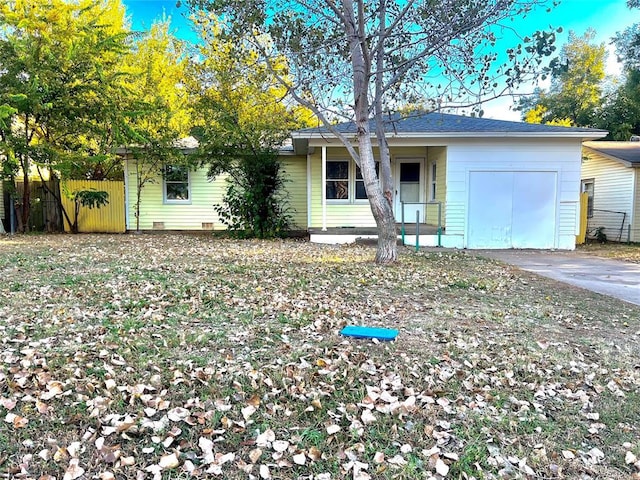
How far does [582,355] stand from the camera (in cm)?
345

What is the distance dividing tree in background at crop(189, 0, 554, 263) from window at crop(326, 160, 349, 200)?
4625 mm

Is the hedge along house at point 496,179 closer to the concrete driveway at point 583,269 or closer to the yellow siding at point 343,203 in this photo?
the yellow siding at point 343,203

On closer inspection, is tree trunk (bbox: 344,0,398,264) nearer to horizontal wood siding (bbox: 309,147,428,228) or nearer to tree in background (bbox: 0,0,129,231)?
horizontal wood siding (bbox: 309,147,428,228)

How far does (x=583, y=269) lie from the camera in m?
8.14

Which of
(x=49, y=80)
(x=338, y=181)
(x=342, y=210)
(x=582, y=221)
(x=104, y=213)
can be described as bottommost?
(x=582, y=221)

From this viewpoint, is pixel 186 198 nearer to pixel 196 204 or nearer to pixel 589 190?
pixel 196 204

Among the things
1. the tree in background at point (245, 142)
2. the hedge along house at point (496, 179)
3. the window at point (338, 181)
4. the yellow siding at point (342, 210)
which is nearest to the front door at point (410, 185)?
the hedge along house at point (496, 179)

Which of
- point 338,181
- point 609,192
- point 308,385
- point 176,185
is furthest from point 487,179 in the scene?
point 308,385

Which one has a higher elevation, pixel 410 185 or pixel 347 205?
pixel 410 185

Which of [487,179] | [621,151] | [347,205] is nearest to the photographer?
[487,179]

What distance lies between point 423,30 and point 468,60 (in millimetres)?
883

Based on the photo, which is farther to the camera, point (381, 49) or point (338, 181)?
point (338, 181)

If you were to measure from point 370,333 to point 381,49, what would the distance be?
18.0ft

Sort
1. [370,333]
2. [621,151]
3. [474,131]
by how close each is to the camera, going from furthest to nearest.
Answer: [621,151], [474,131], [370,333]
